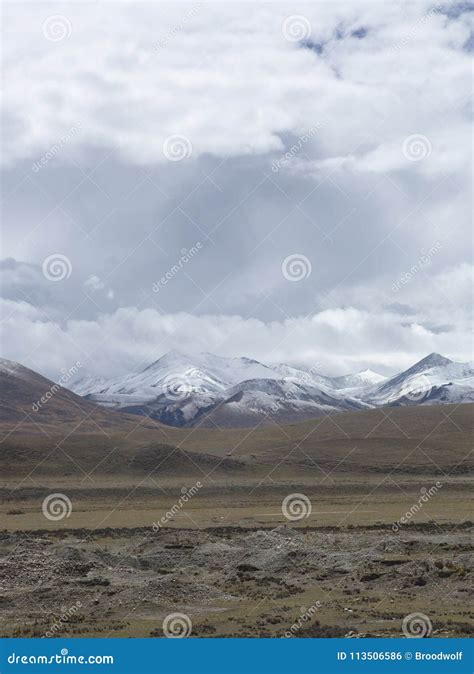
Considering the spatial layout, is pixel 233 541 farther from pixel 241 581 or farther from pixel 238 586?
pixel 238 586

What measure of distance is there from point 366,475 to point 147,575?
7090 centimetres

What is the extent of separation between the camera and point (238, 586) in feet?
98.8

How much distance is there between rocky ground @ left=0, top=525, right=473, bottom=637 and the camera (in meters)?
23.6

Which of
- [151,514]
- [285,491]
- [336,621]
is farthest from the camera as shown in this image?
[285,491]

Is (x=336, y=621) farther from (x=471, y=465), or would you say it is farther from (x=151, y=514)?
(x=471, y=465)

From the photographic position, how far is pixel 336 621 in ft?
78.5

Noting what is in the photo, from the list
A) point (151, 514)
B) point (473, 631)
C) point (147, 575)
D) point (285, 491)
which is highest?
point (285, 491)

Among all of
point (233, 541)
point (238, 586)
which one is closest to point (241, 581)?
point (238, 586)

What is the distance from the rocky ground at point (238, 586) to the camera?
23562 millimetres

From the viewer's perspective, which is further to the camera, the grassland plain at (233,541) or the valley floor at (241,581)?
the grassland plain at (233,541)

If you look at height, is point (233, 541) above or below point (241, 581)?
above

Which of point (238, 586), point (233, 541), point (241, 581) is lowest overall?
point (238, 586)

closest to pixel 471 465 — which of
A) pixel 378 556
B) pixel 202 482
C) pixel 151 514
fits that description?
pixel 202 482

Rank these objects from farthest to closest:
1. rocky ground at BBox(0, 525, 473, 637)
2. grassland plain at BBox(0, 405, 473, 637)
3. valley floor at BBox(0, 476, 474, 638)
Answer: grassland plain at BBox(0, 405, 473, 637) → valley floor at BBox(0, 476, 474, 638) → rocky ground at BBox(0, 525, 473, 637)
